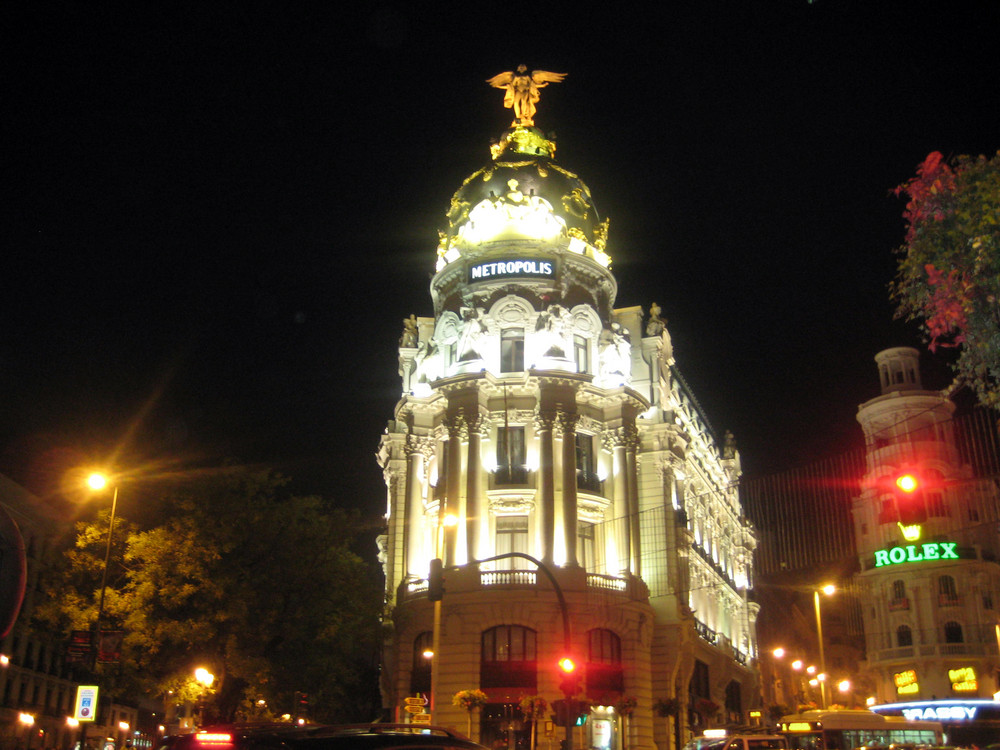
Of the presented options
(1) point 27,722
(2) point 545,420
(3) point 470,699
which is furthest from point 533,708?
(1) point 27,722

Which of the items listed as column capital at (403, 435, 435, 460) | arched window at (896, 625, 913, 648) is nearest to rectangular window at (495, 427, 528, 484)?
column capital at (403, 435, 435, 460)

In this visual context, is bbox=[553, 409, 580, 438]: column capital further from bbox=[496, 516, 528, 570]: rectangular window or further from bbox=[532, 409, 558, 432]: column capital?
bbox=[496, 516, 528, 570]: rectangular window

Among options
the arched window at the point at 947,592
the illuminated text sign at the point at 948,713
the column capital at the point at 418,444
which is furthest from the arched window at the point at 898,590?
the column capital at the point at 418,444

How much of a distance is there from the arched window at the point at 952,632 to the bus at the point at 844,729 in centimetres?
3910

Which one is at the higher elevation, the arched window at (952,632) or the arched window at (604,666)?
the arched window at (952,632)

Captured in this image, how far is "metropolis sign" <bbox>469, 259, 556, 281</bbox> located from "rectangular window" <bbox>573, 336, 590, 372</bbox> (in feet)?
12.4

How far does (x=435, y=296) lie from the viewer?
184 feet

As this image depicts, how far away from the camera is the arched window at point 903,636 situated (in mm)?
72312

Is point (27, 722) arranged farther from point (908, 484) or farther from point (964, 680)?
point (964, 680)

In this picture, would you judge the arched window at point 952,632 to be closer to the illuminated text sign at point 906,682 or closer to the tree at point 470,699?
the illuminated text sign at point 906,682

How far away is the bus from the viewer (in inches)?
1273

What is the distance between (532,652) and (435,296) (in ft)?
70.6

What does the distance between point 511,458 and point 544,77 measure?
86.8ft

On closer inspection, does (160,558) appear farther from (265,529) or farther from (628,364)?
(628,364)
